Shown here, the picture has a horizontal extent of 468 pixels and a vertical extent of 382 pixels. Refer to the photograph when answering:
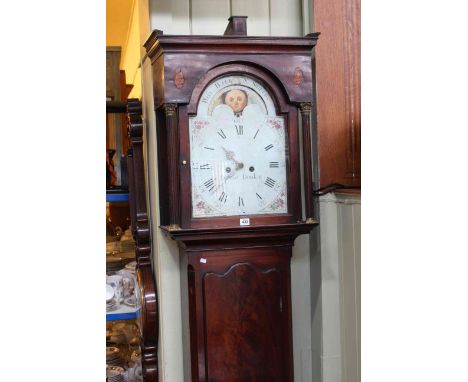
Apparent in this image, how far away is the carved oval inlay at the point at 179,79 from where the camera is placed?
2.37 meters

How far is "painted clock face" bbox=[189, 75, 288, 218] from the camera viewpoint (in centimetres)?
242

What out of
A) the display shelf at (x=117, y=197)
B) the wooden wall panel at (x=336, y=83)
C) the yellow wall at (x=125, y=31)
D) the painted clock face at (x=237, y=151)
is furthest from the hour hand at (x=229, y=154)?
the yellow wall at (x=125, y=31)

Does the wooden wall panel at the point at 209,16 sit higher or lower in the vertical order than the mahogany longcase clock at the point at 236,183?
higher

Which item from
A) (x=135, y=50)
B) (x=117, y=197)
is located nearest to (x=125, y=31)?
(x=135, y=50)

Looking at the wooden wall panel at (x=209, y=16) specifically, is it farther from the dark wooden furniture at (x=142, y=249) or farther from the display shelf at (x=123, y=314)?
the display shelf at (x=123, y=314)

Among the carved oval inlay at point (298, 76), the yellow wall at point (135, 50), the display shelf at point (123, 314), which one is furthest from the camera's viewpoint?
the yellow wall at point (135, 50)

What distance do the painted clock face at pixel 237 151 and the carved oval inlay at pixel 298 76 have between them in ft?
0.37

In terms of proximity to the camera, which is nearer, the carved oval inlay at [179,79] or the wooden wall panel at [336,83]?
the carved oval inlay at [179,79]

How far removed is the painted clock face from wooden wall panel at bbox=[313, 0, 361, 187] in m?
0.35
